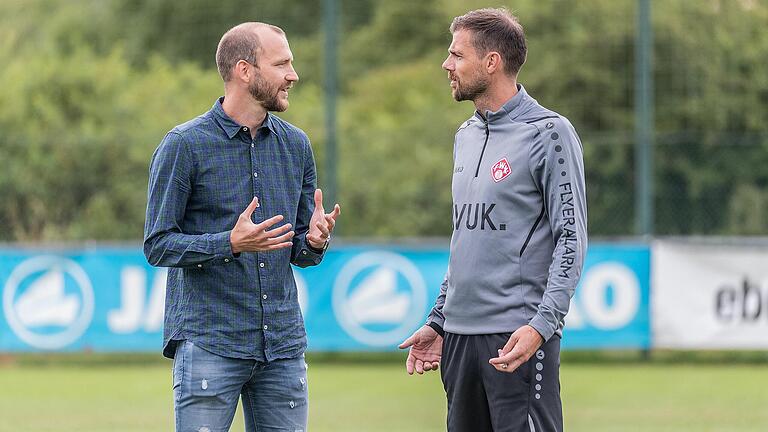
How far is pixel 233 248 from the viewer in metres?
4.94

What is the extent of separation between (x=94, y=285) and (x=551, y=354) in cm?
1071

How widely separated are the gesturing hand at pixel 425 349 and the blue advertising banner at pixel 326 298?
366 inches

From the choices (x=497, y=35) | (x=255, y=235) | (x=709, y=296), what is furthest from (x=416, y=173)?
(x=255, y=235)

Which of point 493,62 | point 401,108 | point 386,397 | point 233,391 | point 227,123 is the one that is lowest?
point 386,397

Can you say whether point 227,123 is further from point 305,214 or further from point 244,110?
point 305,214

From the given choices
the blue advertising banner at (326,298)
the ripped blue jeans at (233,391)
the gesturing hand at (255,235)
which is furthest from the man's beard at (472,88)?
the blue advertising banner at (326,298)

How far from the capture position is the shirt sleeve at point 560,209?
4.86 m

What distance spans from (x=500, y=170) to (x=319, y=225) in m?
0.71

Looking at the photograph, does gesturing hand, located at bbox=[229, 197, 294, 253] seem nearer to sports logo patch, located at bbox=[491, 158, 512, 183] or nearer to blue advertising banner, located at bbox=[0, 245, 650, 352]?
sports logo patch, located at bbox=[491, 158, 512, 183]

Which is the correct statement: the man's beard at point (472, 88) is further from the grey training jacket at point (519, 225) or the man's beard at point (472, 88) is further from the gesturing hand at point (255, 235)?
the gesturing hand at point (255, 235)

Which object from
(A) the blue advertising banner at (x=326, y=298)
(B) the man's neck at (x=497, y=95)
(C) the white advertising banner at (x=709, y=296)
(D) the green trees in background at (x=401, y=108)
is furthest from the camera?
(D) the green trees in background at (x=401, y=108)

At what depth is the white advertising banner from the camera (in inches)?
566

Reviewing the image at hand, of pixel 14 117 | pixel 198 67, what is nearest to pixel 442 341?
pixel 14 117

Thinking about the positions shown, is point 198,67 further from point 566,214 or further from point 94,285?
point 566,214
